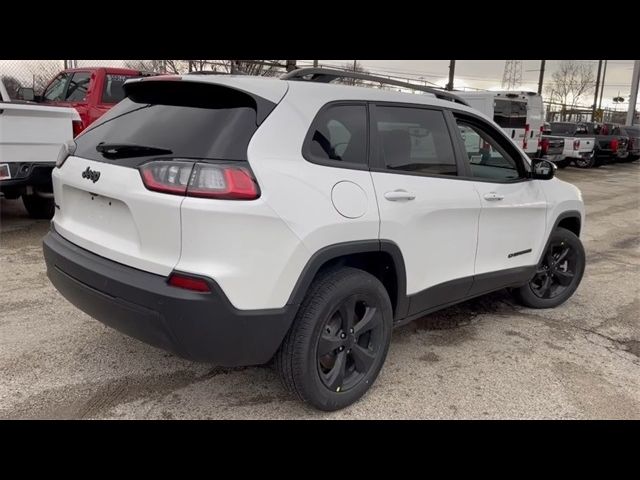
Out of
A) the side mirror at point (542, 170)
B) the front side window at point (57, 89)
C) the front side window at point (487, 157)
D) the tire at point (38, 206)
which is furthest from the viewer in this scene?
the front side window at point (57, 89)

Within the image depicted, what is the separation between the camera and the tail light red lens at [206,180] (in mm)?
2367

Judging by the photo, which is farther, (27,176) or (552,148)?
(552,148)

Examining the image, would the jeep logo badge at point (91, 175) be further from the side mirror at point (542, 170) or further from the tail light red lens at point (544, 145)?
the tail light red lens at point (544, 145)

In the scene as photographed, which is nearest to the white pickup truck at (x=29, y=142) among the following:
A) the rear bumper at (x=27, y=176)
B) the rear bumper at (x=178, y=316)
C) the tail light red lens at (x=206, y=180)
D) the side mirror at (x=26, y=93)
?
the rear bumper at (x=27, y=176)

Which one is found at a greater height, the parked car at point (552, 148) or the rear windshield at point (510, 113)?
the rear windshield at point (510, 113)

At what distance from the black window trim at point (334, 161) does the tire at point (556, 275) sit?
2.40 metres

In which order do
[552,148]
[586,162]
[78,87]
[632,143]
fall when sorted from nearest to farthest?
1. [78,87]
2. [552,148]
3. [586,162]
4. [632,143]

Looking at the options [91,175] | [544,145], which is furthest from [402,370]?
[544,145]

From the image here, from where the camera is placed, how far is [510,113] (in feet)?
56.0

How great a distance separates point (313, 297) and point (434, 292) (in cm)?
106

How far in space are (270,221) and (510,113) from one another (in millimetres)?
16392

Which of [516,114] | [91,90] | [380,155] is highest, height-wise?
[516,114]

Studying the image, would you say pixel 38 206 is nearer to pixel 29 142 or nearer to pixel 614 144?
pixel 29 142
